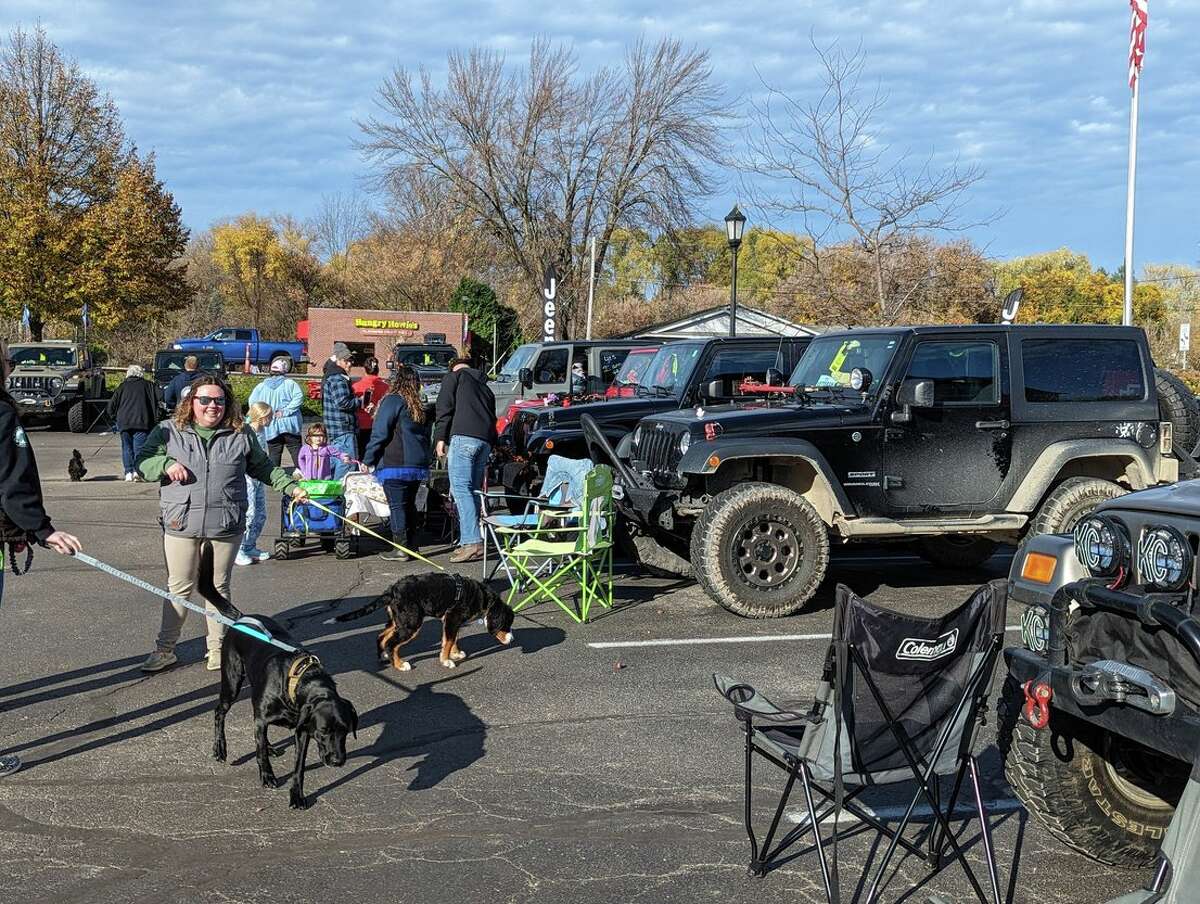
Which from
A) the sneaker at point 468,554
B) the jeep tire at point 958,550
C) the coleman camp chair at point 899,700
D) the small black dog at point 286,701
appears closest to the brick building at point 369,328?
the sneaker at point 468,554

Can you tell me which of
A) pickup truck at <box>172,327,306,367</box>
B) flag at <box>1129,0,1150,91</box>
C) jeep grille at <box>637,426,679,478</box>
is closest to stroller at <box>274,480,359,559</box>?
jeep grille at <box>637,426,679,478</box>

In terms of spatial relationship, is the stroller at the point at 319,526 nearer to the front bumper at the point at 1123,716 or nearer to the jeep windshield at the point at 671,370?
the jeep windshield at the point at 671,370

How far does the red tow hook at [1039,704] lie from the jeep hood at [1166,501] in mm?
775

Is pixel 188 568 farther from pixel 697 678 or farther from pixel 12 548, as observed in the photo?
pixel 697 678

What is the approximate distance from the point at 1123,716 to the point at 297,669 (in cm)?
319

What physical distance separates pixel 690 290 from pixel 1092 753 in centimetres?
4622

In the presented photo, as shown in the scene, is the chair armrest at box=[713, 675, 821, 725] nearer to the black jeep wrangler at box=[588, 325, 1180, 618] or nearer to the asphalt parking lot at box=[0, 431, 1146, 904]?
the asphalt parking lot at box=[0, 431, 1146, 904]

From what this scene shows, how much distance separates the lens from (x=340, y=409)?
1166 cm

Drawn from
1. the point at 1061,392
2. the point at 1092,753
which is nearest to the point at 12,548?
the point at 1092,753

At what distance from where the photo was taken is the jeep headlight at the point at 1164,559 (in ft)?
12.2

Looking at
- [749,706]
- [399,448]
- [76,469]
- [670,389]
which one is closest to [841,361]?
[670,389]

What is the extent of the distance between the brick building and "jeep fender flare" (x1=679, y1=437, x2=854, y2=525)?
3387 cm

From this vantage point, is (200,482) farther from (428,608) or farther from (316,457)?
(316,457)

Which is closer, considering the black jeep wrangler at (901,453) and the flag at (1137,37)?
the black jeep wrangler at (901,453)
